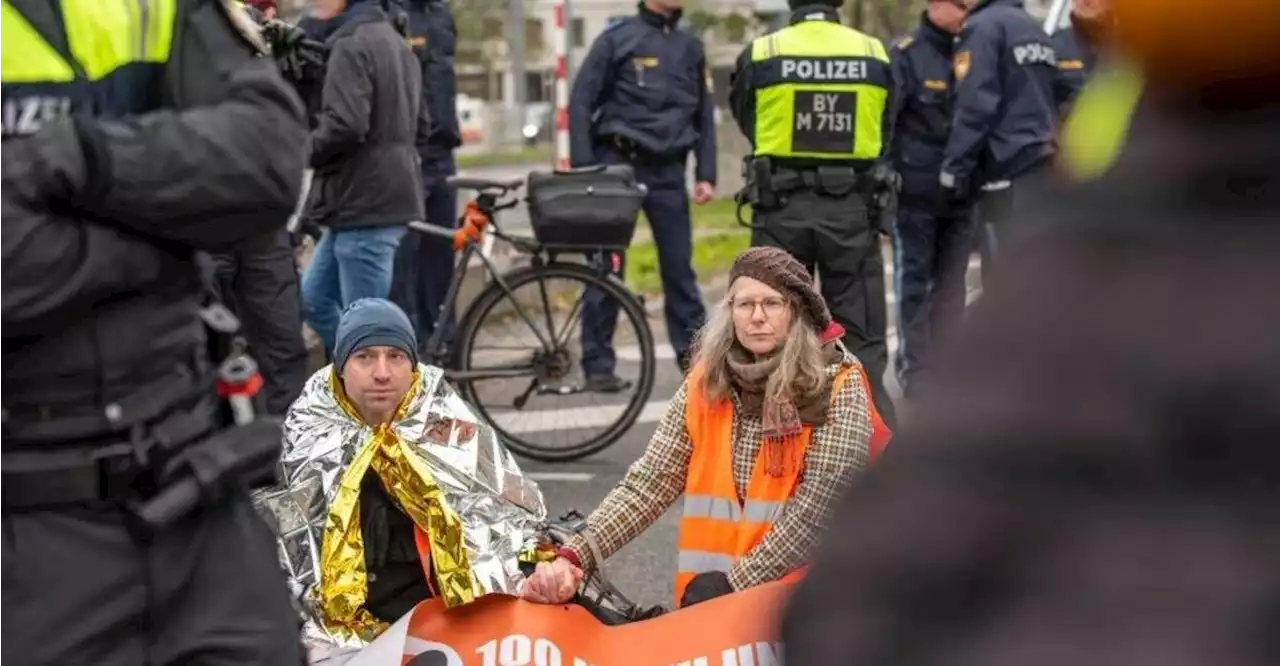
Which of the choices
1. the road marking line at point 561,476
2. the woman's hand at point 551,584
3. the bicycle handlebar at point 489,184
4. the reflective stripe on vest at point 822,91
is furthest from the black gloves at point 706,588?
the bicycle handlebar at point 489,184

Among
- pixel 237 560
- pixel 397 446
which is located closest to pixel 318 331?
pixel 397 446

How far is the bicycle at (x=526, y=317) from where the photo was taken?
6043 millimetres

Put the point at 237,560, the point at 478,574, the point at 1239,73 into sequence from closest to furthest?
1. the point at 1239,73
2. the point at 237,560
3. the point at 478,574

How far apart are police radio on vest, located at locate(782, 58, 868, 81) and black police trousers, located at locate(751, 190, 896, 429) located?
1.37 feet

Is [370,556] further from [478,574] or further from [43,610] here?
[43,610]

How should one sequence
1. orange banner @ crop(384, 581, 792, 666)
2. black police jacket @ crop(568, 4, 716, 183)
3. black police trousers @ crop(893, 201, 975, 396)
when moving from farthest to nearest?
black police jacket @ crop(568, 4, 716, 183)
black police trousers @ crop(893, 201, 975, 396)
orange banner @ crop(384, 581, 792, 666)

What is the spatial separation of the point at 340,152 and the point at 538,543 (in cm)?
265

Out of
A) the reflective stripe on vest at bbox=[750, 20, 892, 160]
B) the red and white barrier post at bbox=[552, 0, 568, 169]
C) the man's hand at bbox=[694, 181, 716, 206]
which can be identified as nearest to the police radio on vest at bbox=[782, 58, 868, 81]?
the reflective stripe on vest at bbox=[750, 20, 892, 160]

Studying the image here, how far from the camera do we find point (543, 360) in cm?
623

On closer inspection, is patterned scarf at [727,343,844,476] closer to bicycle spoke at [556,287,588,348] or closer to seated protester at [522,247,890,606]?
seated protester at [522,247,890,606]

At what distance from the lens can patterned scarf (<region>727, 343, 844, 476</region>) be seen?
3574 mm

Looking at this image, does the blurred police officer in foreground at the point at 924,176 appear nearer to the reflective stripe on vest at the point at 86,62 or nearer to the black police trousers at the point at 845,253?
the black police trousers at the point at 845,253

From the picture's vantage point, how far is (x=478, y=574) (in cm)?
362

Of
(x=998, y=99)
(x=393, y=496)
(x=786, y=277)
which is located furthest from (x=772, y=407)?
(x=998, y=99)
